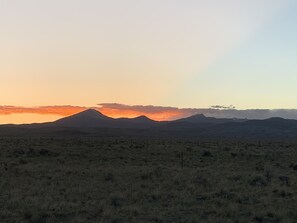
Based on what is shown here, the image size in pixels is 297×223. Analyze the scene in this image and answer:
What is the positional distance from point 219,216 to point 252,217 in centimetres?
109

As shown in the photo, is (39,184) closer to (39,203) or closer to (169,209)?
(39,203)

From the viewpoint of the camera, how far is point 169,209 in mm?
16172

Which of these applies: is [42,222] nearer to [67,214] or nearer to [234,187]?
[67,214]

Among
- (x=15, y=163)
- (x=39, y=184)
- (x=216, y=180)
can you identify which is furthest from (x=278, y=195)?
(x=15, y=163)

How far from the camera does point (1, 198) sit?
58.2 feet

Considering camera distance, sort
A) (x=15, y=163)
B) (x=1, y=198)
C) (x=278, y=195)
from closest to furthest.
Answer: (x=1, y=198)
(x=278, y=195)
(x=15, y=163)

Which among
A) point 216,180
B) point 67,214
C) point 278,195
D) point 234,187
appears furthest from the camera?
point 216,180

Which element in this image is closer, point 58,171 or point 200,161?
point 58,171

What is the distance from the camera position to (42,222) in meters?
14.0

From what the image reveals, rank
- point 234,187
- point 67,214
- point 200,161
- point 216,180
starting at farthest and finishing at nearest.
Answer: point 200,161 → point 216,180 → point 234,187 → point 67,214

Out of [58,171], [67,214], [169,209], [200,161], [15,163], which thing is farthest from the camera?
[200,161]

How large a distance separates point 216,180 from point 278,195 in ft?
15.1

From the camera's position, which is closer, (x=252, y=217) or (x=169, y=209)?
(x=252, y=217)

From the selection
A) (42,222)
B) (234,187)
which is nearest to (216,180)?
(234,187)
